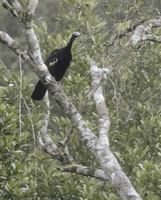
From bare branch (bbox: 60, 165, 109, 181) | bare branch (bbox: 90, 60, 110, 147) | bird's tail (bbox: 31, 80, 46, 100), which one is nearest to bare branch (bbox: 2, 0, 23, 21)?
bare branch (bbox: 90, 60, 110, 147)

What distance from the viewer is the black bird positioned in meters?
5.55

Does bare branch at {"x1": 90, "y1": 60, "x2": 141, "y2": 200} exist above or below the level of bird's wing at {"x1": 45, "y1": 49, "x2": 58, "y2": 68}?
below

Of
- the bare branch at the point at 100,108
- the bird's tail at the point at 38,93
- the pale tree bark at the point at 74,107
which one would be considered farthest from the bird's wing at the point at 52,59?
the pale tree bark at the point at 74,107

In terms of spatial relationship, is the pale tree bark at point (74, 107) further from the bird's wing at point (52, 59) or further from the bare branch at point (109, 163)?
the bird's wing at point (52, 59)

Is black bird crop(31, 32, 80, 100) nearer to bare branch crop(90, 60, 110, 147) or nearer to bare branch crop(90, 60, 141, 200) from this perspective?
bare branch crop(90, 60, 110, 147)

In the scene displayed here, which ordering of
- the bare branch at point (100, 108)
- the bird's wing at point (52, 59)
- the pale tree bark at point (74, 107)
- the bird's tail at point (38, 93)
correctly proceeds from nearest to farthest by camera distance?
the pale tree bark at point (74, 107) < the bare branch at point (100, 108) < the bird's tail at point (38, 93) < the bird's wing at point (52, 59)

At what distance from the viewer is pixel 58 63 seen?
19.3 feet

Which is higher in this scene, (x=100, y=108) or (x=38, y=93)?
(x=100, y=108)

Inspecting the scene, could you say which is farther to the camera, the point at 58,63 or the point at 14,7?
the point at 58,63

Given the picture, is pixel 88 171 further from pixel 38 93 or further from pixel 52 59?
pixel 52 59

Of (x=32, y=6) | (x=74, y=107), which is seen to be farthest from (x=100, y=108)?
(x=32, y=6)

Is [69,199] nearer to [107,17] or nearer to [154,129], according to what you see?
[154,129]

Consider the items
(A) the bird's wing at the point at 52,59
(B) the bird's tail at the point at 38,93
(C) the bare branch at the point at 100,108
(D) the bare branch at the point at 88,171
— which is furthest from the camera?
(A) the bird's wing at the point at 52,59

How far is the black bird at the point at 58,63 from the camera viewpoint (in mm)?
5555
